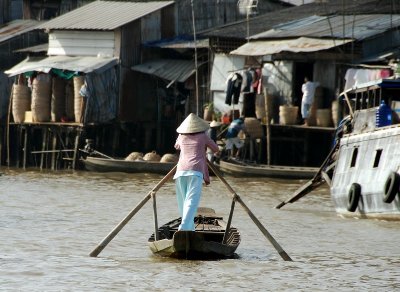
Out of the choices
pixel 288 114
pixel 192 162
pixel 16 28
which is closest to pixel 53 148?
pixel 16 28

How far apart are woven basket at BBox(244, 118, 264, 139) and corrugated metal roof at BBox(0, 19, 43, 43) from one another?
10.1 m

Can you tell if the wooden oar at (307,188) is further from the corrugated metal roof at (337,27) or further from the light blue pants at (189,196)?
the light blue pants at (189,196)

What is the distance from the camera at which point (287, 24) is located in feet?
104

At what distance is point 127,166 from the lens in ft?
98.8

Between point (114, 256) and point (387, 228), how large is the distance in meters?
5.08

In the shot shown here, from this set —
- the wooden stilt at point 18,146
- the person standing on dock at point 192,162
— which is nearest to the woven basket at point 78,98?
the wooden stilt at point 18,146

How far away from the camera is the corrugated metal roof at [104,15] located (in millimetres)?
34312

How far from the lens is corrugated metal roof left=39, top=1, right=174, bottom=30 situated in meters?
34.3

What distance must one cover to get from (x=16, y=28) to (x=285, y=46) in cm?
1230

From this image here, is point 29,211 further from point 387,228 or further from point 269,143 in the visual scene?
point 269,143

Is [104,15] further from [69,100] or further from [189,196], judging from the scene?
[189,196]

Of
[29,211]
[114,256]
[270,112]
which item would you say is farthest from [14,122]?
[114,256]

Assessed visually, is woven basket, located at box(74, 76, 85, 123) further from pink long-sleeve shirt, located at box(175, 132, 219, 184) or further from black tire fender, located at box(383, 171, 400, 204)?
pink long-sleeve shirt, located at box(175, 132, 219, 184)

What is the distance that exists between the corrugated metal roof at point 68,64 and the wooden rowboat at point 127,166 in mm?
2964
